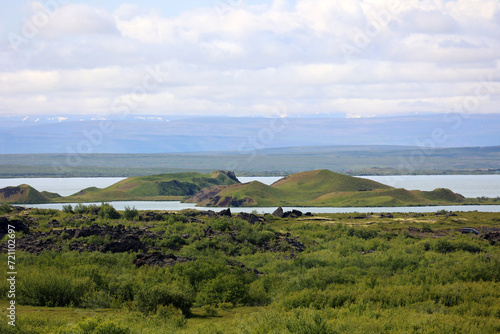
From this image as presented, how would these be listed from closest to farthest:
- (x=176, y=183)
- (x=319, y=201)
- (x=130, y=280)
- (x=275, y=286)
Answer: (x=130, y=280)
(x=275, y=286)
(x=319, y=201)
(x=176, y=183)

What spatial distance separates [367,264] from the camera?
31.0 metres

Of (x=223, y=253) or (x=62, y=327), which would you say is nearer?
(x=62, y=327)

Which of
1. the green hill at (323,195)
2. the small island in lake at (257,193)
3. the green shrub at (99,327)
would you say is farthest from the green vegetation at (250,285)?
the small island in lake at (257,193)

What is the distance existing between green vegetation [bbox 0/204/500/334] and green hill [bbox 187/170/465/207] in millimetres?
54806

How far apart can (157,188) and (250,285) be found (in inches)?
3913

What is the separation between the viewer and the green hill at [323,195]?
323 ft

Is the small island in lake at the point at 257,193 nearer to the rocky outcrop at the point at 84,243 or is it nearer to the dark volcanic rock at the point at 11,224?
the dark volcanic rock at the point at 11,224

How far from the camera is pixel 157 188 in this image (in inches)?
4825

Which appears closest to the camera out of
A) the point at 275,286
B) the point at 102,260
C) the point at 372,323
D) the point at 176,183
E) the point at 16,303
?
the point at 372,323

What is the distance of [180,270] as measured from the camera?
26641 millimetres

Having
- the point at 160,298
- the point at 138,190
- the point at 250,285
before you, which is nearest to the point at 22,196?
the point at 138,190

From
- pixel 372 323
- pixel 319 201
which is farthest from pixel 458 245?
pixel 319 201

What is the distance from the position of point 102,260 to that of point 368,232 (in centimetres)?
2510

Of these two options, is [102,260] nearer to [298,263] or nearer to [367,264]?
[298,263]
